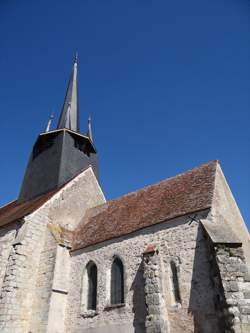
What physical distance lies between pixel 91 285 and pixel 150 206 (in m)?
3.58

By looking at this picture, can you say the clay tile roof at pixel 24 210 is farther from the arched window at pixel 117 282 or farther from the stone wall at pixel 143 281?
the arched window at pixel 117 282

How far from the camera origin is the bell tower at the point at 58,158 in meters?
14.5

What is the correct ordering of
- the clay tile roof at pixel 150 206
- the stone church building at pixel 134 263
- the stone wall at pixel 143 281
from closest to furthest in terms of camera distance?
the stone church building at pixel 134 263
the stone wall at pixel 143 281
the clay tile roof at pixel 150 206

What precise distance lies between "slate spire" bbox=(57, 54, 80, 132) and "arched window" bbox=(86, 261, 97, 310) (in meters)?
9.45

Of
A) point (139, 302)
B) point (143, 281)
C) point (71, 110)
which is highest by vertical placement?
point (71, 110)

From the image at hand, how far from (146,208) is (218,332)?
483 centimetres

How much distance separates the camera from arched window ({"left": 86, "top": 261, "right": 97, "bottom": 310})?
386 inches

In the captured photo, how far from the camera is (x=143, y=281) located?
855cm

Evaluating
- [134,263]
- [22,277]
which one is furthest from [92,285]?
[22,277]

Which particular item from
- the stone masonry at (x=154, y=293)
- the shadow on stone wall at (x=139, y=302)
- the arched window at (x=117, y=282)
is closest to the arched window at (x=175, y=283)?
the stone masonry at (x=154, y=293)

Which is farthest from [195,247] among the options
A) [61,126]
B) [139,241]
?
[61,126]

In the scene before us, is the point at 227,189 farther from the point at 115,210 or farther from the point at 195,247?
the point at 115,210

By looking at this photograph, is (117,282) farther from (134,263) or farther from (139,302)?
(139,302)

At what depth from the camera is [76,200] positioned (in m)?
13.5
